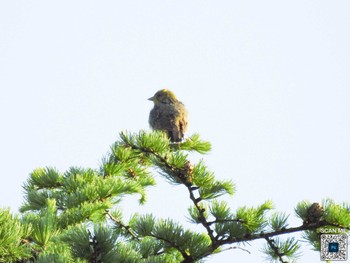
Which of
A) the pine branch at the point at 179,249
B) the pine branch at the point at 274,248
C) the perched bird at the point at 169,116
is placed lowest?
the pine branch at the point at 179,249

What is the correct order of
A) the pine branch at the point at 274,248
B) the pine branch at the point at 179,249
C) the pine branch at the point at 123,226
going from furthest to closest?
the pine branch at the point at 123,226 < the pine branch at the point at 274,248 < the pine branch at the point at 179,249

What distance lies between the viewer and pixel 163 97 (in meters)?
7.23

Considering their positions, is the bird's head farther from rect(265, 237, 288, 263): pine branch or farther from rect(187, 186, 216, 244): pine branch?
rect(265, 237, 288, 263): pine branch

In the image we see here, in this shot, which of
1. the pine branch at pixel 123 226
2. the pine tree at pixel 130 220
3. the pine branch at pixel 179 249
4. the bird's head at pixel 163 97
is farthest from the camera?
the bird's head at pixel 163 97

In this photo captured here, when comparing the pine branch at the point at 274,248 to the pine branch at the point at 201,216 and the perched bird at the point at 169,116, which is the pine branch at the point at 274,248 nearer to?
the pine branch at the point at 201,216

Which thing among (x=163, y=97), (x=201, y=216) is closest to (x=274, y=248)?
(x=201, y=216)

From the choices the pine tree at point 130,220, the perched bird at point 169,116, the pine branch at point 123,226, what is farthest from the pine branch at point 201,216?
the perched bird at point 169,116

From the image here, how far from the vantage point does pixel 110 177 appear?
463 cm

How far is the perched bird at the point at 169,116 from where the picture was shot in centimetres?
603

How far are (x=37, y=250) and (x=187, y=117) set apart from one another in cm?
342

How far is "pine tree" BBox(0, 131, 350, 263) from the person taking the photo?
3.11m

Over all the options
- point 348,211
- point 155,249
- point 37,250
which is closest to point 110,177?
point 155,249

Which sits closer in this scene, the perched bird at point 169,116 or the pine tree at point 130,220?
the pine tree at point 130,220

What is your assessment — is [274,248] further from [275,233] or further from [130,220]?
[130,220]
